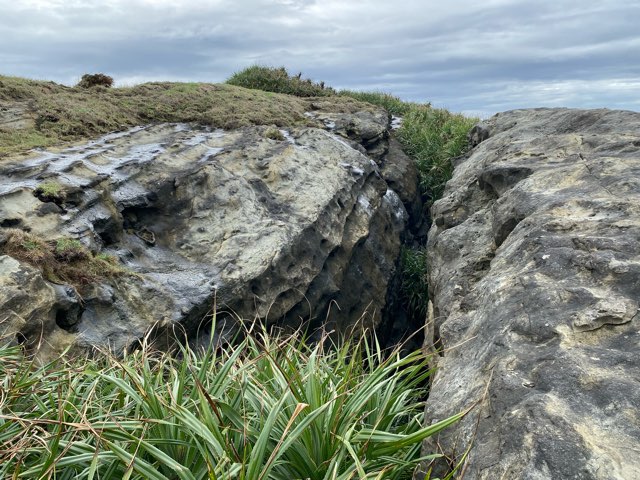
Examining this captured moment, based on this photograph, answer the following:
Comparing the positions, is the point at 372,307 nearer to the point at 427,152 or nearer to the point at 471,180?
the point at 471,180

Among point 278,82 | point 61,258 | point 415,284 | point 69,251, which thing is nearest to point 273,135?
point 415,284

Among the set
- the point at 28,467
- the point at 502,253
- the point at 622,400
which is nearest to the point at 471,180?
the point at 502,253

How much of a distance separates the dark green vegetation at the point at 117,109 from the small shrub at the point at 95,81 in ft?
4.56

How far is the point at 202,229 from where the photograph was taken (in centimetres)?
994

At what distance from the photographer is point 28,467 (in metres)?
3.87

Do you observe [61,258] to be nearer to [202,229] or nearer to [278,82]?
[202,229]

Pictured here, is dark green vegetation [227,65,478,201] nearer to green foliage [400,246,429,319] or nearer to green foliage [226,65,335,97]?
green foliage [226,65,335,97]

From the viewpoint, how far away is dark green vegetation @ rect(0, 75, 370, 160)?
40.1 ft

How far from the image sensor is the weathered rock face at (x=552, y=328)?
9.56 ft

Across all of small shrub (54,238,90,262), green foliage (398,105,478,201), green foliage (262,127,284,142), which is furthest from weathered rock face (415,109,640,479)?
green foliage (398,105,478,201)

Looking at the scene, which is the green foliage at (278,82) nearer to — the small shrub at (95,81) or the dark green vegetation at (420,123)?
the dark green vegetation at (420,123)

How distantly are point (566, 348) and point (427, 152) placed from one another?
13733mm

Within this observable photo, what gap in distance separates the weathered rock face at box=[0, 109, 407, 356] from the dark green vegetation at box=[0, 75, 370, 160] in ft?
3.31

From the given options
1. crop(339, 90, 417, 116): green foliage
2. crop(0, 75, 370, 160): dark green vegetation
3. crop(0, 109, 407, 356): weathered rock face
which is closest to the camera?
crop(0, 109, 407, 356): weathered rock face
